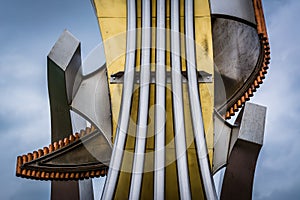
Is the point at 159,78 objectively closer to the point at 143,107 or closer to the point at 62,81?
the point at 143,107

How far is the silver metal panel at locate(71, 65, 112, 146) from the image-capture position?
41.3ft

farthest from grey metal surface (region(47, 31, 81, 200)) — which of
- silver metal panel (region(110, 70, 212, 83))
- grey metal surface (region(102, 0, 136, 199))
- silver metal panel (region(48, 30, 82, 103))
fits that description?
grey metal surface (region(102, 0, 136, 199))

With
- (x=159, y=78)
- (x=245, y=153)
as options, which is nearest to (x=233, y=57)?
(x=245, y=153)

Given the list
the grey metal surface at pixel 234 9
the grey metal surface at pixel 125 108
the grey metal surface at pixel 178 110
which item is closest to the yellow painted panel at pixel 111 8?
the grey metal surface at pixel 125 108

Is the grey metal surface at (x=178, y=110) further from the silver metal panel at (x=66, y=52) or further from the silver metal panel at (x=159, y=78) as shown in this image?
the silver metal panel at (x=66, y=52)

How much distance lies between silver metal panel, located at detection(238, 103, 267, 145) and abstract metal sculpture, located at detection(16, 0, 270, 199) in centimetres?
2

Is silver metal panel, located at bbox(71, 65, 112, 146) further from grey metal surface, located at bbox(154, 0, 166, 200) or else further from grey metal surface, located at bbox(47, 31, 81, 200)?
grey metal surface, located at bbox(154, 0, 166, 200)

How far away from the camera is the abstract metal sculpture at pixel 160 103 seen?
10484 millimetres

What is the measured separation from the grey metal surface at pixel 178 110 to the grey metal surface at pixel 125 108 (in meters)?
0.73

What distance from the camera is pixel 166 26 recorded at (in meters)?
11.8

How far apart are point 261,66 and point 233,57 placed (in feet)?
5.03

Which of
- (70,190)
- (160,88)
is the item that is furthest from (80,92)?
(70,190)

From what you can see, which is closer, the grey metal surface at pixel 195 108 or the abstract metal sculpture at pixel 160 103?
the grey metal surface at pixel 195 108

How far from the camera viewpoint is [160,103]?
36.2ft
